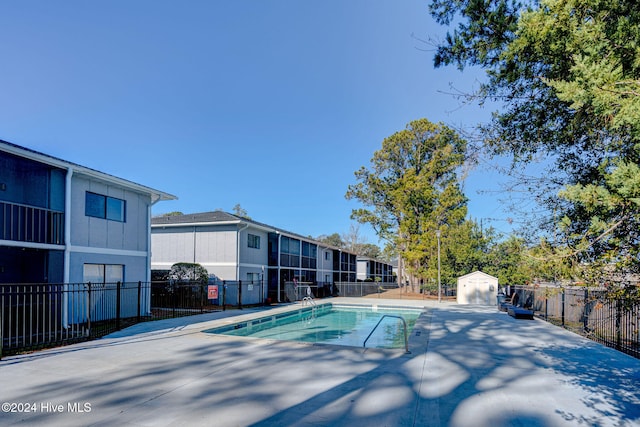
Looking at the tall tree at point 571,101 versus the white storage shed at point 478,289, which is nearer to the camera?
the tall tree at point 571,101

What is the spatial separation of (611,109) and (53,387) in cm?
763

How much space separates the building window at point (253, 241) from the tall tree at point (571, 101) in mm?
17414

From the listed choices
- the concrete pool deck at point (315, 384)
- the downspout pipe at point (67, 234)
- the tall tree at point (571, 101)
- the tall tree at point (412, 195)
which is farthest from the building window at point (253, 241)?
the tall tree at point (571, 101)

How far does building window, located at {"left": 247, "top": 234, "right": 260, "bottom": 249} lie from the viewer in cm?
2214

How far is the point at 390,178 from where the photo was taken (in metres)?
33.0

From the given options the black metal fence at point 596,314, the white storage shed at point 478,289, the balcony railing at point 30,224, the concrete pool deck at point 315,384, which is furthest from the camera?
the white storage shed at point 478,289

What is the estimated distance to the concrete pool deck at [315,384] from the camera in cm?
438

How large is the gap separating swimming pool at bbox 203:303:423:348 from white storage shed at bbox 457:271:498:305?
5343 mm

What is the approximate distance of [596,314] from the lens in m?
11.8

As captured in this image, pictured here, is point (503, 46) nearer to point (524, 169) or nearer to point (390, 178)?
point (524, 169)

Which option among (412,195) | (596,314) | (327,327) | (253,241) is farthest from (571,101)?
(412,195)

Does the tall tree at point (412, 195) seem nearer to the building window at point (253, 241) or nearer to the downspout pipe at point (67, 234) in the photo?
the building window at point (253, 241)

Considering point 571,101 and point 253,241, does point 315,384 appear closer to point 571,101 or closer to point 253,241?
point 571,101

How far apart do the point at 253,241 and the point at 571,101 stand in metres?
19.8
